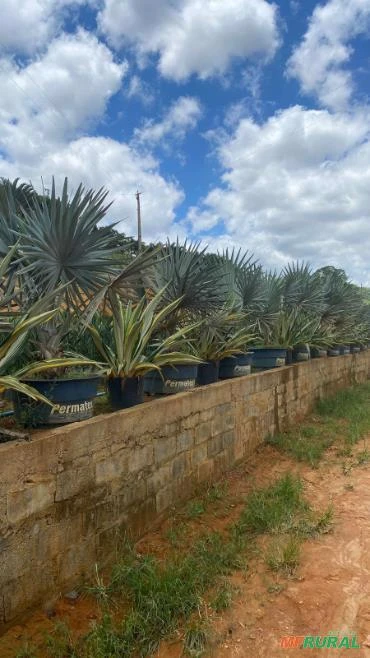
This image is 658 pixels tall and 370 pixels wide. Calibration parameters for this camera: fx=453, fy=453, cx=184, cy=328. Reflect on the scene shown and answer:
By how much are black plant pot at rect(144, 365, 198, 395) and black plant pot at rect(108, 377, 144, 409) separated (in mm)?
529

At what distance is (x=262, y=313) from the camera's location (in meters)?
6.08

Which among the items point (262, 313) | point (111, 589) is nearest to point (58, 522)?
point (111, 589)

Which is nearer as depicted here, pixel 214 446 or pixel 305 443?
pixel 214 446

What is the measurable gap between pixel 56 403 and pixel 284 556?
5.41ft

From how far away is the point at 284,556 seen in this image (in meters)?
2.75

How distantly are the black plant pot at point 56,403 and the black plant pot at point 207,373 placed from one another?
6.32ft

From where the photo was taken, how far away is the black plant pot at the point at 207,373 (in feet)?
14.8

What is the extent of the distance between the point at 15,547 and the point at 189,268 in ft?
8.51

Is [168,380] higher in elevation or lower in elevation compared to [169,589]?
higher

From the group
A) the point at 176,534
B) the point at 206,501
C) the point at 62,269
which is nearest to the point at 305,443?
the point at 206,501

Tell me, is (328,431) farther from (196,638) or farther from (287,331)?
(196,638)

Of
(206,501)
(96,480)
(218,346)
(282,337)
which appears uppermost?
(282,337)

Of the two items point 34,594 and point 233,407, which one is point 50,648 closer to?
point 34,594

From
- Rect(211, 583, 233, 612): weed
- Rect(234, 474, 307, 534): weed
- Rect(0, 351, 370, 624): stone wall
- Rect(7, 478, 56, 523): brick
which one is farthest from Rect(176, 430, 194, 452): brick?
Rect(7, 478, 56, 523): brick
